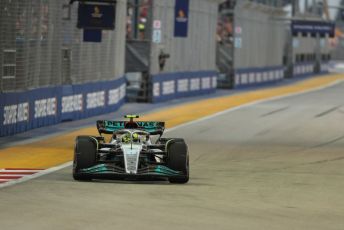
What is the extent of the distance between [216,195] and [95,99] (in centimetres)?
1977

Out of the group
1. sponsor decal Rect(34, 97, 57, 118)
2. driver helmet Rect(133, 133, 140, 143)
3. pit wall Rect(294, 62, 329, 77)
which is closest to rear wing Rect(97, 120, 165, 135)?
driver helmet Rect(133, 133, 140, 143)

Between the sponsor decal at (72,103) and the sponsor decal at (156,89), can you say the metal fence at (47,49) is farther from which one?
the sponsor decal at (156,89)

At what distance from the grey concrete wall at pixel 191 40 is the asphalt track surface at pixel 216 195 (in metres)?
19.3

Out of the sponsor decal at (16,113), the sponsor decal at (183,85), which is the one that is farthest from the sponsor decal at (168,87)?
the sponsor decal at (16,113)

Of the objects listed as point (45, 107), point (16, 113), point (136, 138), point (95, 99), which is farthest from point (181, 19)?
point (136, 138)

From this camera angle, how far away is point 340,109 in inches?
1658

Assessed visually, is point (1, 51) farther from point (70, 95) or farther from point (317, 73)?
point (317, 73)

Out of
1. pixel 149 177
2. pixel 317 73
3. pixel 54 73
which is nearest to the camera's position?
pixel 149 177

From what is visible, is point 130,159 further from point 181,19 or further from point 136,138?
point 181,19

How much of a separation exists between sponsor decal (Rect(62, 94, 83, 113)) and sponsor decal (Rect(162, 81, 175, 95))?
1279cm

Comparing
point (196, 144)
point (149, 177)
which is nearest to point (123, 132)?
point (149, 177)

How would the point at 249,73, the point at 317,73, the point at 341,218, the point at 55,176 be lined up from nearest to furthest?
the point at 341,218 → the point at 55,176 → the point at 249,73 → the point at 317,73

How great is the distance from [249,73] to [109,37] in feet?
95.7

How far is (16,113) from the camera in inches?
1056
